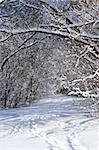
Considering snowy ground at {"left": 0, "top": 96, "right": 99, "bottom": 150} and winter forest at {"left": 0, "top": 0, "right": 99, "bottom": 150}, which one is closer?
snowy ground at {"left": 0, "top": 96, "right": 99, "bottom": 150}

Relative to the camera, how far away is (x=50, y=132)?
9.07 m

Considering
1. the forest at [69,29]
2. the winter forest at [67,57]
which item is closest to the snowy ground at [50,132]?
the winter forest at [67,57]

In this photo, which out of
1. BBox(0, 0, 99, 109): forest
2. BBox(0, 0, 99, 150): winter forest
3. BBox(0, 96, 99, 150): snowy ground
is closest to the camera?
BBox(0, 96, 99, 150): snowy ground

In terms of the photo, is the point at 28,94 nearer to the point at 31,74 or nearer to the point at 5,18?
the point at 31,74

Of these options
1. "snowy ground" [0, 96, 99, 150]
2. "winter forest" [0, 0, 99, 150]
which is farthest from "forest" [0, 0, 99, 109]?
"snowy ground" [0, 96, 99, 150]

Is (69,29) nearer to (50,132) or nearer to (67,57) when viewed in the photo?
(67,57)

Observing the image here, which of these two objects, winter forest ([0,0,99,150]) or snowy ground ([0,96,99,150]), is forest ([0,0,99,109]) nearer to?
winter forest ([0,0,99,150])

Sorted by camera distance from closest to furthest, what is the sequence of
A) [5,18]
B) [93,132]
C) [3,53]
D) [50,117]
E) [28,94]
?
[93,132] → [5,18] → [50,117] → [3,53] → [28,94]

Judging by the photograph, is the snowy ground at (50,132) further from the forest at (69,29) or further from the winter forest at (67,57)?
the forest at (69,29)

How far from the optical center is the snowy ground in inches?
307

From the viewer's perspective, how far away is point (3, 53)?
56.6ft

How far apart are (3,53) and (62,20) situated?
7778mm

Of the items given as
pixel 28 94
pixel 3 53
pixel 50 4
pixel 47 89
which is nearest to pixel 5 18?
pixel 50 4

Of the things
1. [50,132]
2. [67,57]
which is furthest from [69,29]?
[50,132]
